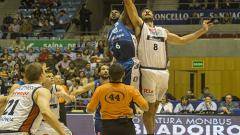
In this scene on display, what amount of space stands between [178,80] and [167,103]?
9.20 metres

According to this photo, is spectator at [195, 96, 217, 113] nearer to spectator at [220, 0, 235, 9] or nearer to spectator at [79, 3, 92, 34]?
spectator at [220, 0, 235, 9]

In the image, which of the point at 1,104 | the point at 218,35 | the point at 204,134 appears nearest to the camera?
the point at 1,104

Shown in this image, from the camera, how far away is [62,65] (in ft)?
70.3

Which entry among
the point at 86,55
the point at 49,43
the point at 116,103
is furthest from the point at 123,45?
the point at 49,43

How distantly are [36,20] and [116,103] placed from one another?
21917mm

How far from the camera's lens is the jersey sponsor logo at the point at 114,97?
286 inches

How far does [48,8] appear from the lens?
2980cm

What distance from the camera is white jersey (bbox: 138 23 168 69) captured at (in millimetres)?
Answer: 7762

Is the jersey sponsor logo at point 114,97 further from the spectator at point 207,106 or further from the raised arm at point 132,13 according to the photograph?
the spectator at point 207,106

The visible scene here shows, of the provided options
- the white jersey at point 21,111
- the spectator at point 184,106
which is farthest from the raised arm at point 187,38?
the spectator at point 184,106

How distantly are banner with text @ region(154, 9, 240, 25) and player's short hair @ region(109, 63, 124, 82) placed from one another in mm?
18967

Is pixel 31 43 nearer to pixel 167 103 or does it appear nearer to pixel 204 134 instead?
pixel 167 103

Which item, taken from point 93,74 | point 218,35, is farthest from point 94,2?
point 93,74

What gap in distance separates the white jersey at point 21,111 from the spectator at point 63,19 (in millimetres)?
21948
